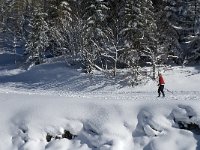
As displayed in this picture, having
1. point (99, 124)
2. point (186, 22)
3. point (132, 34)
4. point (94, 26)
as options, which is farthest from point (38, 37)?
point (99, 124)

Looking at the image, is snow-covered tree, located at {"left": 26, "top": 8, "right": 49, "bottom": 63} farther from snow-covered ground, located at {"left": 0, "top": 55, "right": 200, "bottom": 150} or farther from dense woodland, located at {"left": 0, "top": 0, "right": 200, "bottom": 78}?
snow-covered ground, located at {"left": 0, "top": 55, "right": 200, "bottom": 150}

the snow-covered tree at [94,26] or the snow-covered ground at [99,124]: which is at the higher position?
the snow-covered tree at [94,26]

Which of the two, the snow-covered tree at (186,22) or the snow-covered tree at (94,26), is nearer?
the snow-covered tree at (186,22)

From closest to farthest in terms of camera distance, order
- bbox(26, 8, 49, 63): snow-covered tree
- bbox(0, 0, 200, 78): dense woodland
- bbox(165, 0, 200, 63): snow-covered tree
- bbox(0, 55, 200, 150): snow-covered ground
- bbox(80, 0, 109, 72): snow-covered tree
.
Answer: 1. bbox(0, 55, 200, 150): snow-covered ground
2. bbox(165, 0, 200, 63): snow-covered tree
3. bbox(0, 0, 200, 78): dense woodland
4. bbox(80, 0, 109, 72): snow-covered tree
5. bbox(26, 8, 49, 63): snow-covered tree

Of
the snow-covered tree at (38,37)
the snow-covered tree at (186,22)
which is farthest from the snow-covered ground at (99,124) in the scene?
the snow-covered tree at (38,37)

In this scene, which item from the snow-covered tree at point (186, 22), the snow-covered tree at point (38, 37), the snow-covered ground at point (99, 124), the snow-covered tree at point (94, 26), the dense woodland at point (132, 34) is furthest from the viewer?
the snow-covered tree at point (38, 37)

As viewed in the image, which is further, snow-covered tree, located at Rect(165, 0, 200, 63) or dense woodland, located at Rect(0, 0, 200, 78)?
dense woodland, located at Rect(0, 0, 200, 78)

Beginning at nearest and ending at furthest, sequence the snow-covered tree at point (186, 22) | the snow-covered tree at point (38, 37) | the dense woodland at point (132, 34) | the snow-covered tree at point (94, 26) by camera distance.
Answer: the snow-covered tree at point (186, 22) → the dense woodland at point (132, 34) → the snow-covered tree at point (94, 26) → the snow-covered tree at point (38, 37)

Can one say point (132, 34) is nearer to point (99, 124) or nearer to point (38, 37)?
point (38, 37)

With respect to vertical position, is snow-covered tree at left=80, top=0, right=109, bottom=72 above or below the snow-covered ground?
above

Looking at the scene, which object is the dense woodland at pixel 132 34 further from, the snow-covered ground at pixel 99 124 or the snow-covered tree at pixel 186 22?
the snow-covered ground at pixel 99 124

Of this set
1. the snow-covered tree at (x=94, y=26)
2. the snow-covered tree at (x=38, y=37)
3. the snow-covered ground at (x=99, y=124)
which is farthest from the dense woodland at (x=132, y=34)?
the snow-covered ground at (x=99, y=124)

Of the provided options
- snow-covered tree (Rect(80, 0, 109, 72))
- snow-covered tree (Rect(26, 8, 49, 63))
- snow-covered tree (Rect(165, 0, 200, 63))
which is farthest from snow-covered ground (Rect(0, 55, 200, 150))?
snow-covered tree (Rect(26, 8, 49, 63))

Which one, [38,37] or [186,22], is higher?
[186,22]
